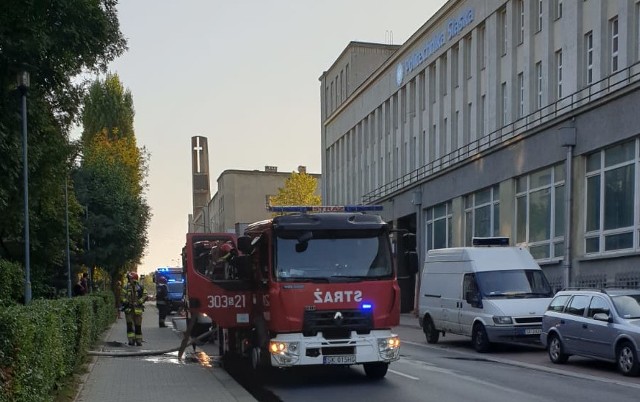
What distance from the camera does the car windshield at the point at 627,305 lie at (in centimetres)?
1587

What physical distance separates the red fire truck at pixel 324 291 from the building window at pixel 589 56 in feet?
57.3

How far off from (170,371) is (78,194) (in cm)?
3431

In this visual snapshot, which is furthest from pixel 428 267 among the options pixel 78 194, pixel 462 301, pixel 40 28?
pixel 78 194

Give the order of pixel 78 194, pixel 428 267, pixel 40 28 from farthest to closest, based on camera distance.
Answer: pixel 78 194, pixel 428 267, pixel 40 28

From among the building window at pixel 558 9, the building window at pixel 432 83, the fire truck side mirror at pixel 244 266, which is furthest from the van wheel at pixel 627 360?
the building window at pixel 432 83

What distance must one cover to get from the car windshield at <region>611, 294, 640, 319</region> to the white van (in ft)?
13.6

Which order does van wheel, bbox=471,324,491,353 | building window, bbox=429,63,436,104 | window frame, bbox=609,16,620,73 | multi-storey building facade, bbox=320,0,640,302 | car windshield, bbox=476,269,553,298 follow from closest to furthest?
van wheel, bbox=471,324,491,353
car windshield, bbox=476,269,553,298
multi-storey building facade, bbox=320,0,640,302
window frame, bbox=609,16,620,73
building window, bbox=429,63,436,104

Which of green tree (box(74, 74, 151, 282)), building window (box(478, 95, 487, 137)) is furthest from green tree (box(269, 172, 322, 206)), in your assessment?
building window (box(478, 95, 487, 137))

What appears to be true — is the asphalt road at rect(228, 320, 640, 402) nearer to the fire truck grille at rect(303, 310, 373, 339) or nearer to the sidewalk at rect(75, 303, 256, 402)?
the sidewalk at rect(75, 303, 256, 402)

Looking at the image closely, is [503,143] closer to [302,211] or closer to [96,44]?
[96,44]

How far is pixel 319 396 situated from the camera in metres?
12.9

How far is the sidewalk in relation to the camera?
42.0 ft

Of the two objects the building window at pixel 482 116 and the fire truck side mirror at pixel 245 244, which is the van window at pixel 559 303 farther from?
the building window at pixel 482 116

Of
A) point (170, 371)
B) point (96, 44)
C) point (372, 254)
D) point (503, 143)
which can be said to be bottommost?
point (170, 371)
